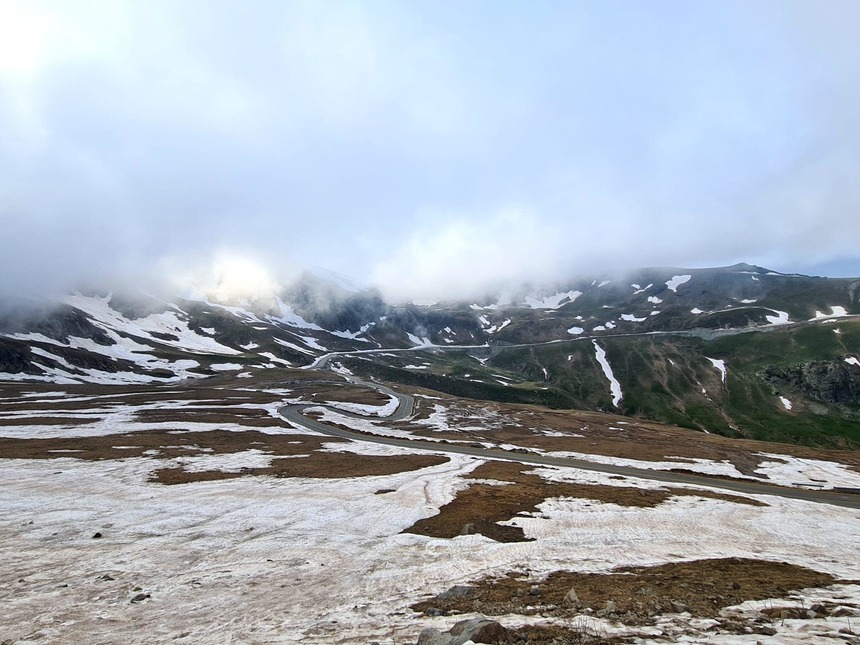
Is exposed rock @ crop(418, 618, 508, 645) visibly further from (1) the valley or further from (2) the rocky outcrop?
(2) the rocky outcrop

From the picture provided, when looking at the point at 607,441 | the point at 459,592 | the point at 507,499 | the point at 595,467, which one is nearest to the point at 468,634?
the point at 459,592

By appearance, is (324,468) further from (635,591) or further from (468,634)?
(468,634)

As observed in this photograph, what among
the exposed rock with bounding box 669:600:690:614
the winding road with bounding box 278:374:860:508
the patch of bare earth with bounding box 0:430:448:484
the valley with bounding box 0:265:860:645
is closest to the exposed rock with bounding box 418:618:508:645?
the valley with bounding box 0:265:860:645

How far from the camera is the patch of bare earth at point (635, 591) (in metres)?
13.6

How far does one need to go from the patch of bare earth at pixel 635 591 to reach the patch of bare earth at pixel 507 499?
690 centimetres

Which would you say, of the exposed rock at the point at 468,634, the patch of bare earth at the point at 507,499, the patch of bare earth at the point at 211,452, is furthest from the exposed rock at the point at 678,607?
the patch of bare earth at the point at 211,452

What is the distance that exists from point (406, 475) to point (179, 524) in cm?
2238

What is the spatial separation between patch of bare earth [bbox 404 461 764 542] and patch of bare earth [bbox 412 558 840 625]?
6897 millimetres

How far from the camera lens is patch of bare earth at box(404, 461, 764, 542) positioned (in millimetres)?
25059

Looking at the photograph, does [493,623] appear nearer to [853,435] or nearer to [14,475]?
[14,475]

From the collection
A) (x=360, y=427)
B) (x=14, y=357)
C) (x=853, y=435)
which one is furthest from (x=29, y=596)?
(x=853, y=435)

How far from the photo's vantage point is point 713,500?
36031 millimetres

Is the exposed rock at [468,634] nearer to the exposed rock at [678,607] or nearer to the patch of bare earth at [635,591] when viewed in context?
the patch of bare earth at [635,591]

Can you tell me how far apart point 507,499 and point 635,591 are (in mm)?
18982
